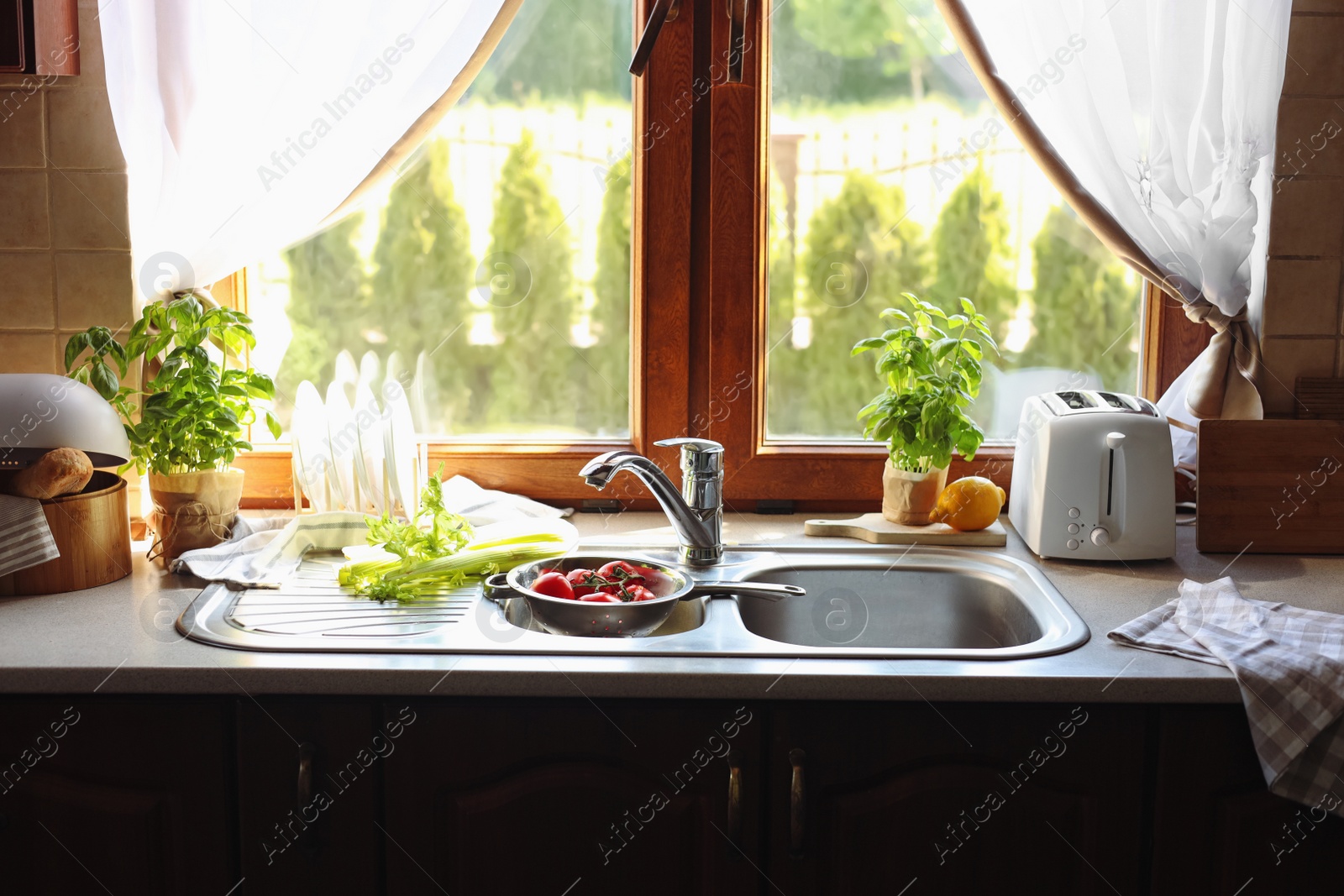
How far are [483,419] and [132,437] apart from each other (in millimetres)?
576

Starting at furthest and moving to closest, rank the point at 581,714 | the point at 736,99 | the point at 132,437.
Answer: the point at 736,99 < the point at 132,437 < the point at 581,714

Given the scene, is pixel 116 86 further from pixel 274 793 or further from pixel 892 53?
pixel 892 53

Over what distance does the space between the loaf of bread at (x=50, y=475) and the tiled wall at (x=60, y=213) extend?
0.42 meters

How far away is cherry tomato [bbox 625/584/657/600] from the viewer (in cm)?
148

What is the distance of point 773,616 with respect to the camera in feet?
5.32

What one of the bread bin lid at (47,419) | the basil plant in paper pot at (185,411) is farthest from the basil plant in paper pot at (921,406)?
the bread bin lid at (47,419)

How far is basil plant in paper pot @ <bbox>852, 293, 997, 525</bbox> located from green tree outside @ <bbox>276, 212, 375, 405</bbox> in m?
0.87

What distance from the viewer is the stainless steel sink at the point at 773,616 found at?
1.28 metres

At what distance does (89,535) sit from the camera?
1.48 metres

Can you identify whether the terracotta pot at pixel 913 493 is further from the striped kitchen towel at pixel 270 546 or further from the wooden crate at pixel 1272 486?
the striped kitchen towel at pixel 270 546

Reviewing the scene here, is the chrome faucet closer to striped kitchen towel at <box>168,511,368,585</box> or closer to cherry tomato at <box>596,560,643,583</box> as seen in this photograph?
cherry tomato at <box>596,560,643,583</box>

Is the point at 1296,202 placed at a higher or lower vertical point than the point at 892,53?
lower

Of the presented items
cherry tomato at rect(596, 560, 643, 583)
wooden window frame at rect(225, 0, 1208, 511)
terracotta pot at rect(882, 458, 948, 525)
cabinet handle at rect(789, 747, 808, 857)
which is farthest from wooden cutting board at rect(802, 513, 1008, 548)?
cabinet handle at rect(789, 747, 808, 857)

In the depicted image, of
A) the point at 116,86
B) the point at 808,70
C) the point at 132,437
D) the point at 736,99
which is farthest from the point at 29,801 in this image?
the point at 808,70
